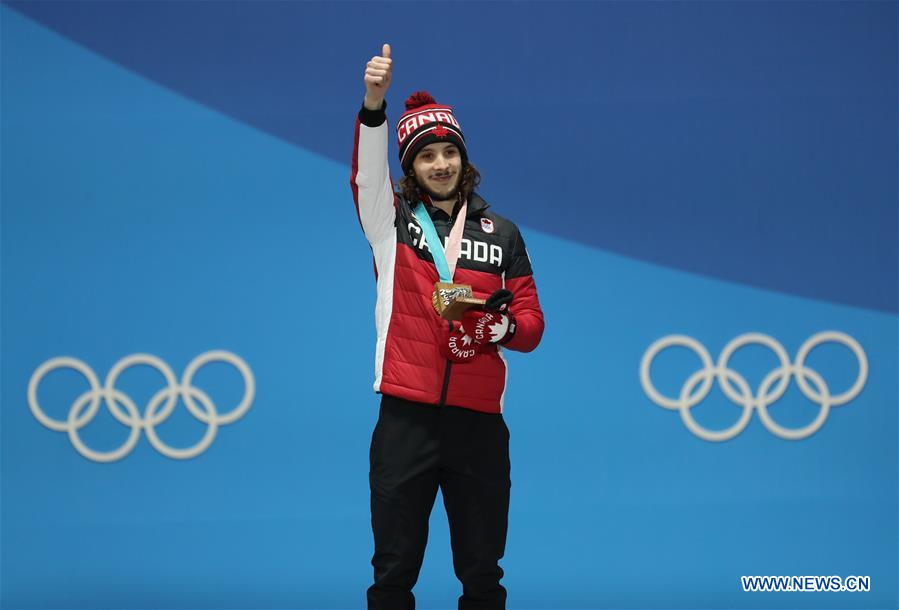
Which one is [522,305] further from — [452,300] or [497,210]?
[497,210]

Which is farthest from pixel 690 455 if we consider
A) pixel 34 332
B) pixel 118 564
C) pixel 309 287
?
pixel 34 332

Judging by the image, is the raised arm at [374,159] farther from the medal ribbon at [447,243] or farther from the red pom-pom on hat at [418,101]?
the red pom-pom on hat at [418,101]

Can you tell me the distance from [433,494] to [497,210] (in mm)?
1798

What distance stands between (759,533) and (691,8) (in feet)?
7.30

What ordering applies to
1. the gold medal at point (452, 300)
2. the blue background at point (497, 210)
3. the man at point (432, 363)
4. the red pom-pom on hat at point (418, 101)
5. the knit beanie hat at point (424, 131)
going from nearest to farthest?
the gold medal at point (452, 300), the man at point (432, 363), the knit beanie hat at point (424, 131), the red pom-pom on hat at point (418, 101), the blue background at point (497, 210)

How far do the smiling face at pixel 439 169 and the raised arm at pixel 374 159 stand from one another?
0.55ft

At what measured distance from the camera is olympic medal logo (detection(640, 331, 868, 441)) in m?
4.40

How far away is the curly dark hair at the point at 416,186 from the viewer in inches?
125

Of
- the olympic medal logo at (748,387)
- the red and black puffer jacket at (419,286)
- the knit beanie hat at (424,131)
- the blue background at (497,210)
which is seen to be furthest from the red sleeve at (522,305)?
Result: the olympic medal logo at (748,387)

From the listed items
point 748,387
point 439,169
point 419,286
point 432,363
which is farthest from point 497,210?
point 432,363

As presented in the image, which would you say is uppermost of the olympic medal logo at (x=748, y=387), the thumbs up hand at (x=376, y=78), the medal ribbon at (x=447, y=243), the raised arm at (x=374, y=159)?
the thumbs up hand at (x=376, y=78)

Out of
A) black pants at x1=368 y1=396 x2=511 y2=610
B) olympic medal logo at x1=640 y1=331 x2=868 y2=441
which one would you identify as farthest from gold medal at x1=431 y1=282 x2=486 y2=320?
olympic medal logo at x1=640 y1=331 x2=868 y2=441

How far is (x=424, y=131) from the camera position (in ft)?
10.2

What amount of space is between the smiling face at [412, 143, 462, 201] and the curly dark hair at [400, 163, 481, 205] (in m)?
0.03
